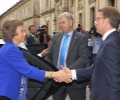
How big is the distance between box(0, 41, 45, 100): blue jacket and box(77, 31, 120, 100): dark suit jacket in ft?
2.88

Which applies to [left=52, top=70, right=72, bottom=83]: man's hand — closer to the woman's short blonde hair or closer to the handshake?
the handshake

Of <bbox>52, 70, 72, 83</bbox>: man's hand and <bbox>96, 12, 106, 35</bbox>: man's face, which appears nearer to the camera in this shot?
<bbox>96, 12, 106, 35</bbox>: man's face

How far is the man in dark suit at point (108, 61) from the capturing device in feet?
16.8

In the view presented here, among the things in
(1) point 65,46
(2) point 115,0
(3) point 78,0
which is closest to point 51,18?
(3) point 78,0

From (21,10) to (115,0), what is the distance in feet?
188

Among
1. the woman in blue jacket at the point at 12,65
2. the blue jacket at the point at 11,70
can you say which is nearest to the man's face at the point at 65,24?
the woman in blue jacket at the point at 12,65

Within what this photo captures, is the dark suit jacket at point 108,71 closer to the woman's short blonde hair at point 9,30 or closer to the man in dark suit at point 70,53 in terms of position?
the woman's short blonde hair at point 9,30

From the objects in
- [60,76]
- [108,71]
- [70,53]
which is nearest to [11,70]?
[60,76]

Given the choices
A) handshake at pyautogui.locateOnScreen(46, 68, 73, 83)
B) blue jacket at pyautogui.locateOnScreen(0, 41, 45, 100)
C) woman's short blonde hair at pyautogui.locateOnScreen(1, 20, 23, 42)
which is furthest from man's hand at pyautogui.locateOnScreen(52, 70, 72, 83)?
woman's short blonde hair at pyautogui.locateOnScreen(1, 20, 23, 42)

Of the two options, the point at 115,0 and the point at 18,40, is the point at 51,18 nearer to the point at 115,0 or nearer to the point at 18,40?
the point at 115,0

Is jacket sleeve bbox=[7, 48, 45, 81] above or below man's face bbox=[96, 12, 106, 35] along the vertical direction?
below

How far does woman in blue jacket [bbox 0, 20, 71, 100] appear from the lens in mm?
5504

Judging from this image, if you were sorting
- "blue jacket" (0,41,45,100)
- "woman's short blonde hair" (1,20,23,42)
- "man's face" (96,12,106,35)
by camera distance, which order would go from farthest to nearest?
"woman's short blonde hair" (1,20,23,42)
"blue jacket" (0,41,45,100)
"man's face" (96,12,106,35)

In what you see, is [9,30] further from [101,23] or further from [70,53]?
[70,53]
